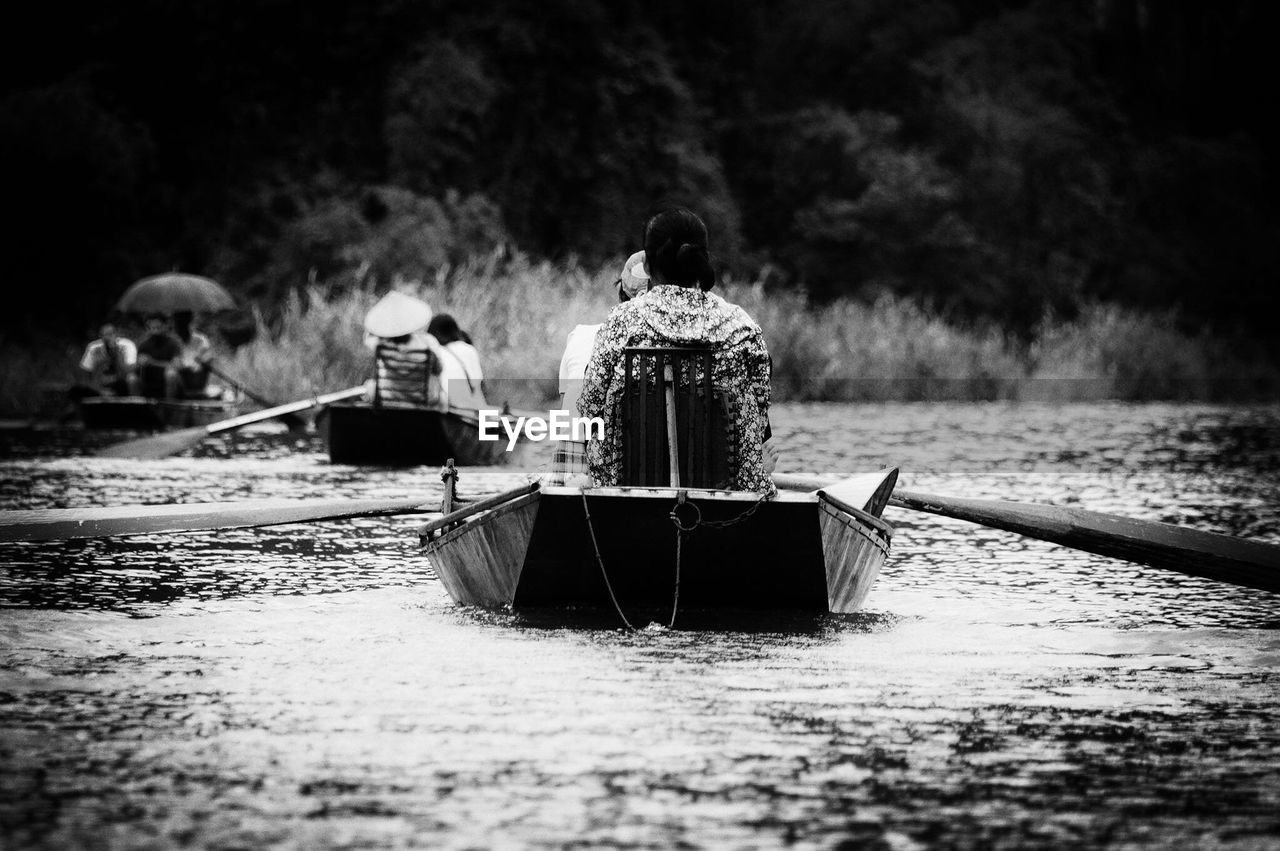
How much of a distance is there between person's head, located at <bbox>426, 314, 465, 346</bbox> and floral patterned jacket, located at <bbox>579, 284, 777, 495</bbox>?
9.54 m

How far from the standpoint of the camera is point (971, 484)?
→ 16688mm

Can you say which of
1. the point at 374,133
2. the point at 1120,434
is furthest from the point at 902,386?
the point at 374,133

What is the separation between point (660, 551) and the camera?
830 centimetres

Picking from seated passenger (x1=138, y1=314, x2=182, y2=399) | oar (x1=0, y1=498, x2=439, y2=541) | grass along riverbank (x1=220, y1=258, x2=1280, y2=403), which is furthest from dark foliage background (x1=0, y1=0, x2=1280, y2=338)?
oar (x1=0, y1=498, x2=439, y2=541)

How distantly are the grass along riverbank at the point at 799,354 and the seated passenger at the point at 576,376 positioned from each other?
19.7 m

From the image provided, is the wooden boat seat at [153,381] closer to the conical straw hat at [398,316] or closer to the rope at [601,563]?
the conical straw hat at [398,316]

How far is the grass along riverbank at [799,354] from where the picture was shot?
96.5ft

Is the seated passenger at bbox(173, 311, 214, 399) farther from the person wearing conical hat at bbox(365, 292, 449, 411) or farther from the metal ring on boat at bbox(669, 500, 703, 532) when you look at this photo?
the metal ring on boat at bbox(669, 500, 703, 532)

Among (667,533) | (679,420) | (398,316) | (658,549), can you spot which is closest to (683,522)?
(667,533)

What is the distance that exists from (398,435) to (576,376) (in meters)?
8.49

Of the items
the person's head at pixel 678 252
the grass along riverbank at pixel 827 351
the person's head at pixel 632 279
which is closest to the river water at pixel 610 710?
the person's head at pixel 678 252

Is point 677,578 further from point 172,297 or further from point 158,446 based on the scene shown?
point 172,297

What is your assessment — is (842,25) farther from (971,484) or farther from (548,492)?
(548,492)

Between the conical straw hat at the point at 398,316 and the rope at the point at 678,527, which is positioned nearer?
the rope at the point at 678,527
